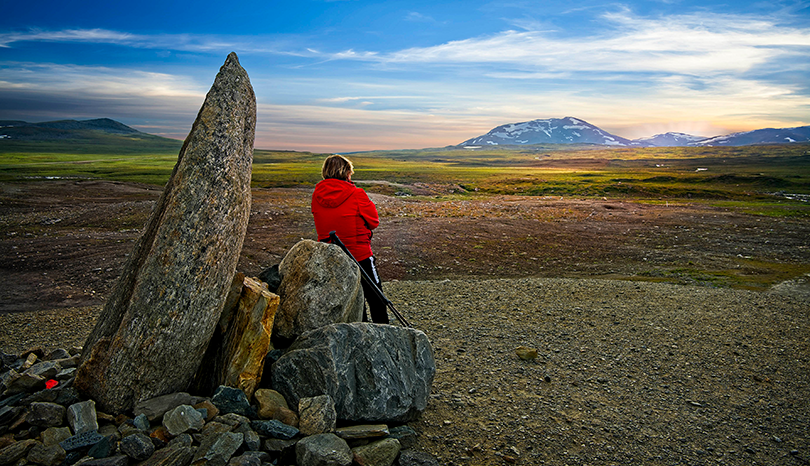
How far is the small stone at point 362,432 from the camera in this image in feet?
20.2

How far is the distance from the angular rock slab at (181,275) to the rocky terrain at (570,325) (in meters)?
3.79

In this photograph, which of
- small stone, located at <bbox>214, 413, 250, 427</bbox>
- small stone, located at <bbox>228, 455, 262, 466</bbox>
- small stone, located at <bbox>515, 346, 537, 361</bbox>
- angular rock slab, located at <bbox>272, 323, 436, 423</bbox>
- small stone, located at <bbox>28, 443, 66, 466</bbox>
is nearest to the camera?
small stone, located at <bbox>28, 443, 66, 466</bbox>

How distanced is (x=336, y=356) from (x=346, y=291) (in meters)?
1.59

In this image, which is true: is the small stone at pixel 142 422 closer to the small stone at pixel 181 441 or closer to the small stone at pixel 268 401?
the small stone at pixel 181 441

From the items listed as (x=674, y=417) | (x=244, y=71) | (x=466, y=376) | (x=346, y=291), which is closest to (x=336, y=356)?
(x=346, y=291)

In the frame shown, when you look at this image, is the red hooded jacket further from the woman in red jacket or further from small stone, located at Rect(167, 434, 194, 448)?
small stone, located at Rect(167, 434, 194, 448)

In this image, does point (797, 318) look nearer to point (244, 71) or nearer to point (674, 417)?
point (674, 417)

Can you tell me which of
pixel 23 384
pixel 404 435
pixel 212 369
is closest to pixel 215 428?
pixel 212 369

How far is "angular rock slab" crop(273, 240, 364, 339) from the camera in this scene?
778cm

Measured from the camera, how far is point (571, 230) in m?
30.0

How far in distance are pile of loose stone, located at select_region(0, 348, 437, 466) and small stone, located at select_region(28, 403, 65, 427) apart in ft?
0.03

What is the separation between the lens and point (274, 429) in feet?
19.2

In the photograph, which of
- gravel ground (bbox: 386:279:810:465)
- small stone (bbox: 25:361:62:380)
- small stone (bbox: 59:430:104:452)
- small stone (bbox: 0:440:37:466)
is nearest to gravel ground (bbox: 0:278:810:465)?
gravel ground (bbox: 386:279:810:465)

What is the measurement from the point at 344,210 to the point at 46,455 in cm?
537
